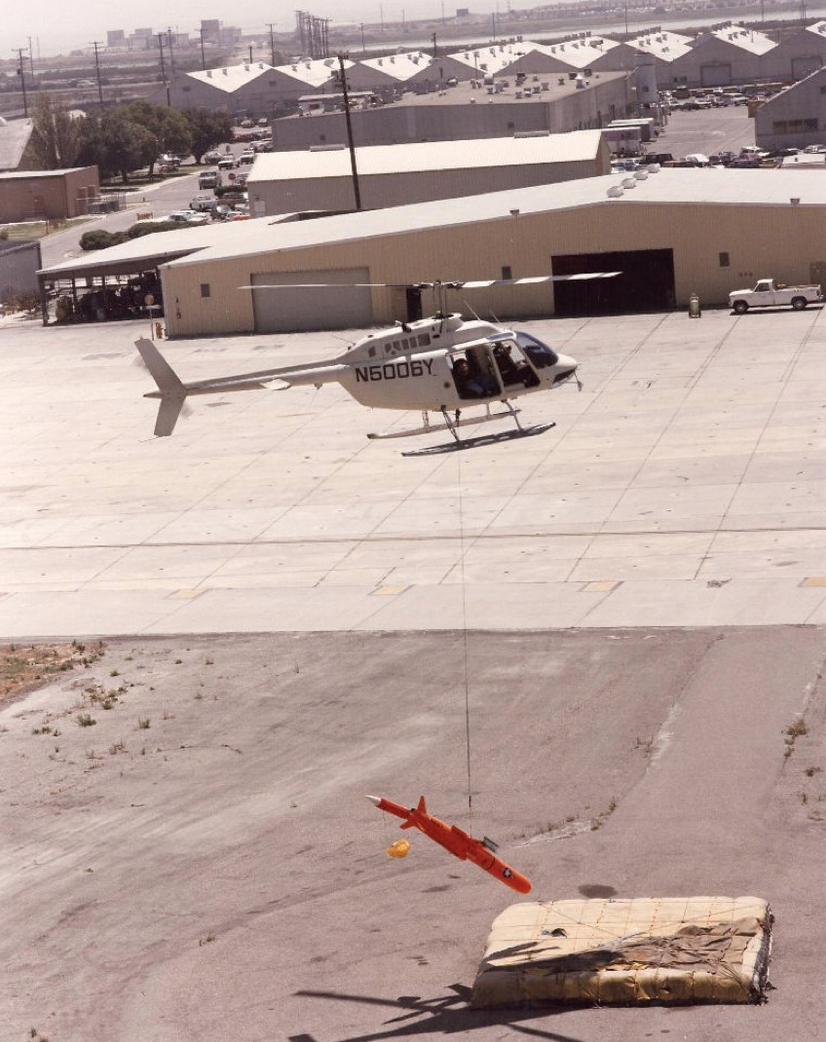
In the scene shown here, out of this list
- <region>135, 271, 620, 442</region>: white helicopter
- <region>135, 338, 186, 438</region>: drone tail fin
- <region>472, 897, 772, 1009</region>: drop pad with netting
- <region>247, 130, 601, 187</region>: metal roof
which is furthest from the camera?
<region>247, 130, 601, 187</region>: metal roof

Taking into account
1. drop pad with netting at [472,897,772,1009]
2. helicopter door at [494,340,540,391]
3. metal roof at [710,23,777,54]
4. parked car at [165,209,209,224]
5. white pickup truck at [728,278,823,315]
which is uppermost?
metal roof at [710,23,777,54]

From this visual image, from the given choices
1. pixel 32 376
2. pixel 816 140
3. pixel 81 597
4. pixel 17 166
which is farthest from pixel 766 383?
pixel 17 166

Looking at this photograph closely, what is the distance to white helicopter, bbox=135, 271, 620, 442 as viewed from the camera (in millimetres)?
32938

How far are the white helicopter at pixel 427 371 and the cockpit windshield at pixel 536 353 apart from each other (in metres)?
0.02

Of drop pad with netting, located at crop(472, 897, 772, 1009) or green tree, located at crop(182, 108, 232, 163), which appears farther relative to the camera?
green tree, located at crop(182, 108, 232, 163)

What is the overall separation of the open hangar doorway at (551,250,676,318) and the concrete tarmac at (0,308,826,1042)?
965 cm

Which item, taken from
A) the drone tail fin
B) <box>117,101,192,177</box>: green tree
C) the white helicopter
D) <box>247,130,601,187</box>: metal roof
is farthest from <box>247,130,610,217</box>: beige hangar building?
<box>117,101,192,177</box>: green tree

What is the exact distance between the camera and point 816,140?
114125mm

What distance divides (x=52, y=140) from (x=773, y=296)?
276 ft

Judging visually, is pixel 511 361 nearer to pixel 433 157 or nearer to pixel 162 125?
pixel 433 157

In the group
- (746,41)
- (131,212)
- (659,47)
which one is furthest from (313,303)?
(659,47)

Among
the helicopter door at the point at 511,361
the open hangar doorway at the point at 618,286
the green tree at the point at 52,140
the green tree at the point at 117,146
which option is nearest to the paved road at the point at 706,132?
the green tree at the point at 117,146

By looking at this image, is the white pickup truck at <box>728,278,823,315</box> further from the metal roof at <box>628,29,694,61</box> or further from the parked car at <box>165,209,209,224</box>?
the metal roof at <box>628,29,694,61</box>

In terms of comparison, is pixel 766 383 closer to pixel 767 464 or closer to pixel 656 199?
pixel 767 464
